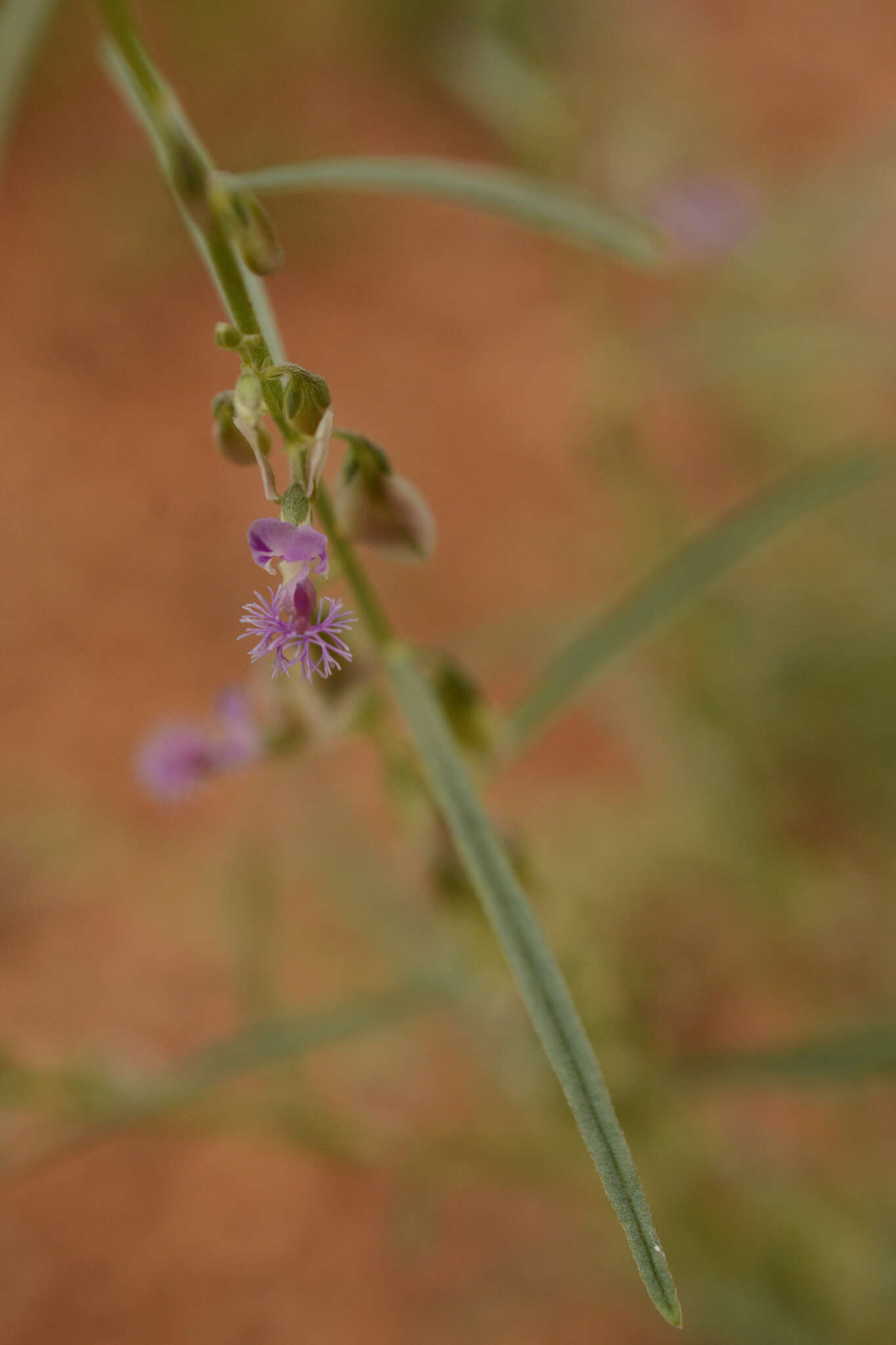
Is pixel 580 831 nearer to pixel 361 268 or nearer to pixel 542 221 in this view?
pixel 542 221

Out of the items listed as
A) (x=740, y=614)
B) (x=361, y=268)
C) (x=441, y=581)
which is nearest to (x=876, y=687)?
(x=740, y=614)

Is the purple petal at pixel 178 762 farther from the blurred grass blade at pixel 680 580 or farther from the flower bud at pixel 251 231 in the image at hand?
the flower bud at pixel 251 231

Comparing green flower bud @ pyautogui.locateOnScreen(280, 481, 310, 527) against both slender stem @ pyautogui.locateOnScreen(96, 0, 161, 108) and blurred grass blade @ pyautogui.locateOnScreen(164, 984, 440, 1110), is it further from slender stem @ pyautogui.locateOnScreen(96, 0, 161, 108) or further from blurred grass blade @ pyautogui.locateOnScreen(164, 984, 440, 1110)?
blurred grass blade @ pyautogui.locateOnScreen(164, 984, 440, 1110)

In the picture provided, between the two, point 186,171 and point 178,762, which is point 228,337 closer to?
point 186,171

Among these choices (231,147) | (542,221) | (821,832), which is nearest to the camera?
(542,221)

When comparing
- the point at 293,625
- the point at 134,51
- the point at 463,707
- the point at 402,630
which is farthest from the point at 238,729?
the point at 402,630

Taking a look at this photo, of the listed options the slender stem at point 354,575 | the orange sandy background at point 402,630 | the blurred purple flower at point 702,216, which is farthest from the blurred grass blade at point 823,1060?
the blurred purple flower at point 702,216

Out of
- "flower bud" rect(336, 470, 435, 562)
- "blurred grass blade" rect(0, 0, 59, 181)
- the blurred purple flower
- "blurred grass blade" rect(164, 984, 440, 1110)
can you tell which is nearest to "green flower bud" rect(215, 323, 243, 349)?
"flower bud" rect(336, 470, 435, 562)
